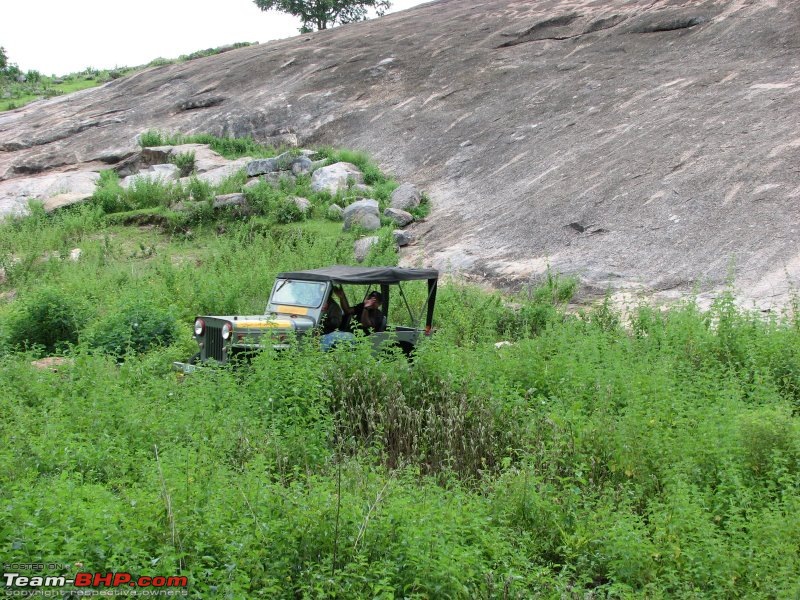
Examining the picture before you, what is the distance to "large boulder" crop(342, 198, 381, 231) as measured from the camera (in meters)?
18.1

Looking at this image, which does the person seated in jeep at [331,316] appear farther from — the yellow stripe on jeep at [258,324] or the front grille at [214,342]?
the front grille at [214,342]

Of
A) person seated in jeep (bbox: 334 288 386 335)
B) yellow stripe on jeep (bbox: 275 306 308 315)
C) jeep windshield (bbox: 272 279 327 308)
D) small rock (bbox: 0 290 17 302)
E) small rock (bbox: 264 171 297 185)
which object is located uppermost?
small rock (bbox: 264 171 297 185)

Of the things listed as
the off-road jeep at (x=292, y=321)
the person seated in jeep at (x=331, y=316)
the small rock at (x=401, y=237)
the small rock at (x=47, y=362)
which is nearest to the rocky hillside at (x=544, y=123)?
the small rock at (x=401, y=237)

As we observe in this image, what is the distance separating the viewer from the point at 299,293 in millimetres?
10312

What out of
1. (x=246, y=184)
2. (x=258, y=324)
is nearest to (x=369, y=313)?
(x=258, y=324)

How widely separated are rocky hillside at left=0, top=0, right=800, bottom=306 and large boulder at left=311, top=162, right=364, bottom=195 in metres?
1.22

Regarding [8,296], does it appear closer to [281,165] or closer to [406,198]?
[281,165]

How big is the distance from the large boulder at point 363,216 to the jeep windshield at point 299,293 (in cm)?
765

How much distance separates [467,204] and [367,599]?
14632 millimetres

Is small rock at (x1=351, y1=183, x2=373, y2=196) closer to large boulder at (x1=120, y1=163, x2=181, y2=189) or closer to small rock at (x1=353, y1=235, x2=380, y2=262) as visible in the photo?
small rock at (x1=353, y1=235, x2=380, y2=262)

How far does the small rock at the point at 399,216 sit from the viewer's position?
730 inches

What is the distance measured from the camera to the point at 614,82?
20.7 m

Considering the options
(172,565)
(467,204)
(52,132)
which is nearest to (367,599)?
(172,565)

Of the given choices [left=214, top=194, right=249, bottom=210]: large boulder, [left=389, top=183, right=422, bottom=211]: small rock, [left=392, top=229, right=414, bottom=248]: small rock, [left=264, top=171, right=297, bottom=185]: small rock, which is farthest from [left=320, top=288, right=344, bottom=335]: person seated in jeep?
[left=264, top=171, right=297, bottom=185]: small rock
